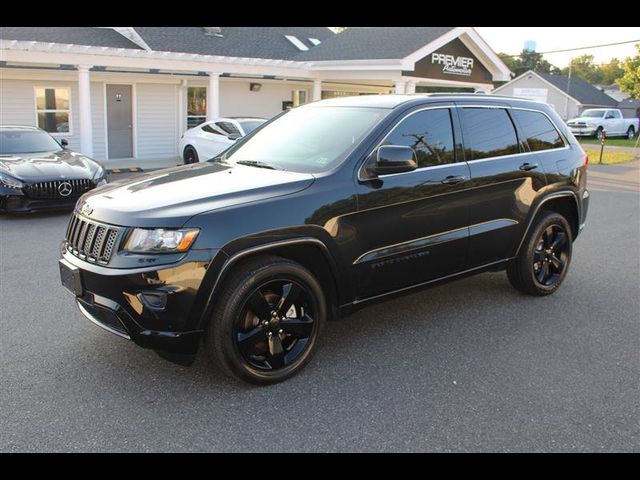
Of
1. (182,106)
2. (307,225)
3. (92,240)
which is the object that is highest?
(182,106)

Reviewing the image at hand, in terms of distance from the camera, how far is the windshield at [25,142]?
987 centimetres

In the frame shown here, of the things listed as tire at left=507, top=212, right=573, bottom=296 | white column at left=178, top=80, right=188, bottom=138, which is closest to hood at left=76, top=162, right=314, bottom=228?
tire at left=507, top=212, right=573, bottom=296

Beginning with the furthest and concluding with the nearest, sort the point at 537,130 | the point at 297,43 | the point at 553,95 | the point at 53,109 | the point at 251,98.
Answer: the point at 553,95, the point at 297,43, the point at 251,98, the point at 53,109, the point at 537,130

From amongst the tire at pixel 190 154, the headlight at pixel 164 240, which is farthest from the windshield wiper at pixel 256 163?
the tire at pixel 190 154

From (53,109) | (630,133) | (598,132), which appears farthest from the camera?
(630,133)

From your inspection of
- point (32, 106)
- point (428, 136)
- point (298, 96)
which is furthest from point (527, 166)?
point (298, 96)

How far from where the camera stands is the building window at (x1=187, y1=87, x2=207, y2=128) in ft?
62.6

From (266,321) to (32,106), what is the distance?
14.9 m

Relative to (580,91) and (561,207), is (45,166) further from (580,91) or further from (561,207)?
(580,91)

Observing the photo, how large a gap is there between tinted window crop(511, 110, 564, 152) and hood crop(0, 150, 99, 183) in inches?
262

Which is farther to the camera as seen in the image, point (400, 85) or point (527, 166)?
point (400, 85)

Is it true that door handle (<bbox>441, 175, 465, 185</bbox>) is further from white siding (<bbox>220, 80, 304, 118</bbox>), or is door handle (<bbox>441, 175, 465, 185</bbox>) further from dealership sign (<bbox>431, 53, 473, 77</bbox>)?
white siding (<bbox>220, 80, 304, 118</bbox>)

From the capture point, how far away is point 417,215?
4312 mm

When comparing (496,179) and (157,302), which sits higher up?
(496,179)
